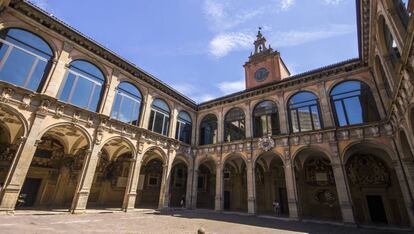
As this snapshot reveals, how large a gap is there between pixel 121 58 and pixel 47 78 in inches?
203

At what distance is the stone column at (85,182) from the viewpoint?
1196 centimetres

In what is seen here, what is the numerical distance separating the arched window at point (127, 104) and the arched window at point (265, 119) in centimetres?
1024

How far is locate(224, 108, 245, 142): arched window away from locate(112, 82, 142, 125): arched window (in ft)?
27.5

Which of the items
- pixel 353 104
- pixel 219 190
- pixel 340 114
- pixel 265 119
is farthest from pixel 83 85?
pixel 353 104

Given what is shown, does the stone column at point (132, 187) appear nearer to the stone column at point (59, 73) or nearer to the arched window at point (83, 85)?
the arched window at point (83, 85)

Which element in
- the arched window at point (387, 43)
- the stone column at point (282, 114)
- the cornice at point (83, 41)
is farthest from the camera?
the stone column at point (282, 114)

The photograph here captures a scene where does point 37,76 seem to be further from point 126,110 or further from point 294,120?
point 294,120

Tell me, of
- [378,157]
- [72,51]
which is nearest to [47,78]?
[72,51]

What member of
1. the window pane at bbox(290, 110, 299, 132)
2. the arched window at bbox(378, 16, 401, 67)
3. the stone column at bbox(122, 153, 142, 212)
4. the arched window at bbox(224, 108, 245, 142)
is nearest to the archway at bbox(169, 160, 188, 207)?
the arched window at bbox(224, 108, 245, 142)

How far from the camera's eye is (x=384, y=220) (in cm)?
1396

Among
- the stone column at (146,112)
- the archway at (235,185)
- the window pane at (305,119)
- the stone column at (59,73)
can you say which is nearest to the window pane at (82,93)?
the stone column at (59,73)

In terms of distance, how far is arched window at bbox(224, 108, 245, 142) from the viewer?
63.7 ft

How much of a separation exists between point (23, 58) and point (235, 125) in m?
16.0

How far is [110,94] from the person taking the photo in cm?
1485
